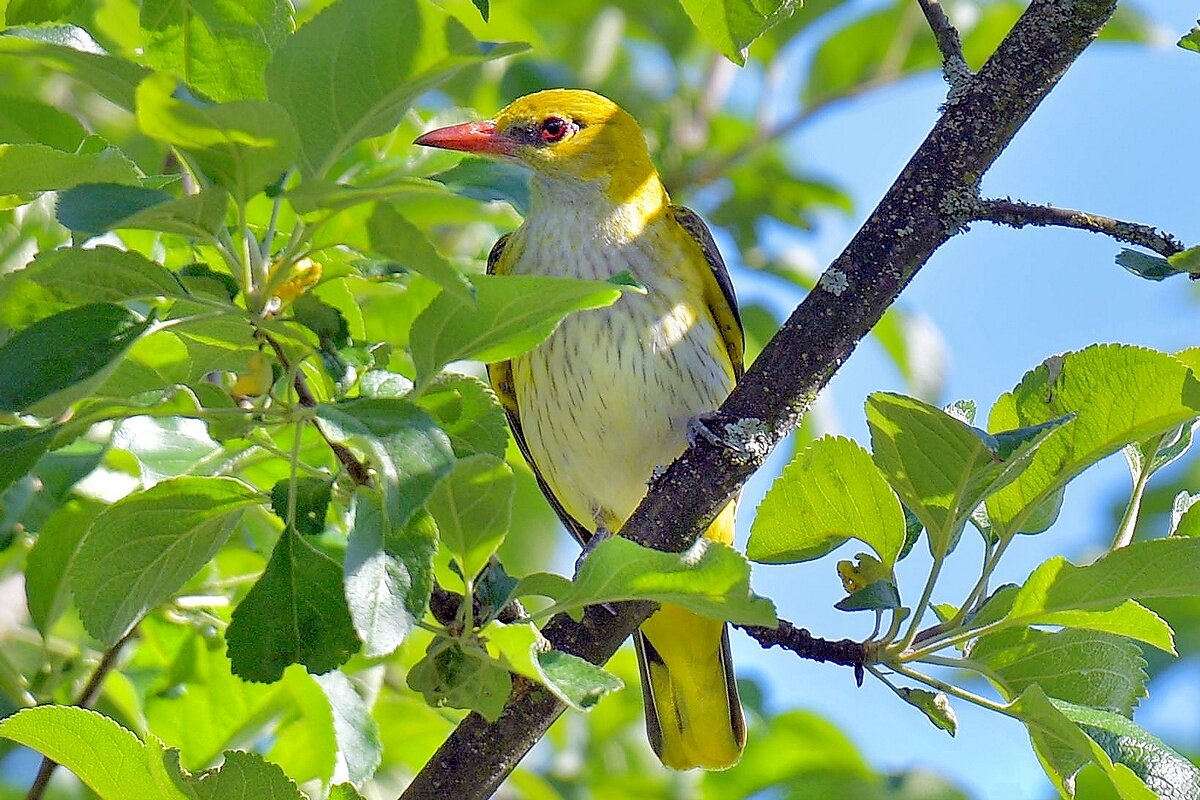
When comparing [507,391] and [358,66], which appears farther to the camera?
[507,391]

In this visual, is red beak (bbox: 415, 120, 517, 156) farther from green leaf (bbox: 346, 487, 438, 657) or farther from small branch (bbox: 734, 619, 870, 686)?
green leaf (bbox: 346, 487, 438, 657)

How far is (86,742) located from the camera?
186 centimetres

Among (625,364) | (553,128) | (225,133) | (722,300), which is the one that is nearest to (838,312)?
(225,133)

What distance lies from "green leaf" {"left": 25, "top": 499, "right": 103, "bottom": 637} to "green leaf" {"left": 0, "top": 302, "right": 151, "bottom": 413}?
0.92m

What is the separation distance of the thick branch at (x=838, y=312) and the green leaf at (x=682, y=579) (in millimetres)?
439

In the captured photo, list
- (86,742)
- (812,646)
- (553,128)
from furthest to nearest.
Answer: (553,128)
(812,646)
(86,742)

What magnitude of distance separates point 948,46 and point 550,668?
3.75ft

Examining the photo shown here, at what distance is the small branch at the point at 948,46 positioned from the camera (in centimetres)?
213

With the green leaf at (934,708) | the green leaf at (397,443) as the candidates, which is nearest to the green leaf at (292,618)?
the green leaf at (397,443)

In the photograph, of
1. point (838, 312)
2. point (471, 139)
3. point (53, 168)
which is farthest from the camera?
point (471, 139)

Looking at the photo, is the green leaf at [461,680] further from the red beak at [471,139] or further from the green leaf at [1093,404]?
the red beak at [471,139]

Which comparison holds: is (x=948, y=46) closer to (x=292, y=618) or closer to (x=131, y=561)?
(x=292, y=618)

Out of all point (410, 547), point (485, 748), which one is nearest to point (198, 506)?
point (410, 547)

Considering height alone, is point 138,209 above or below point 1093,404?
below
